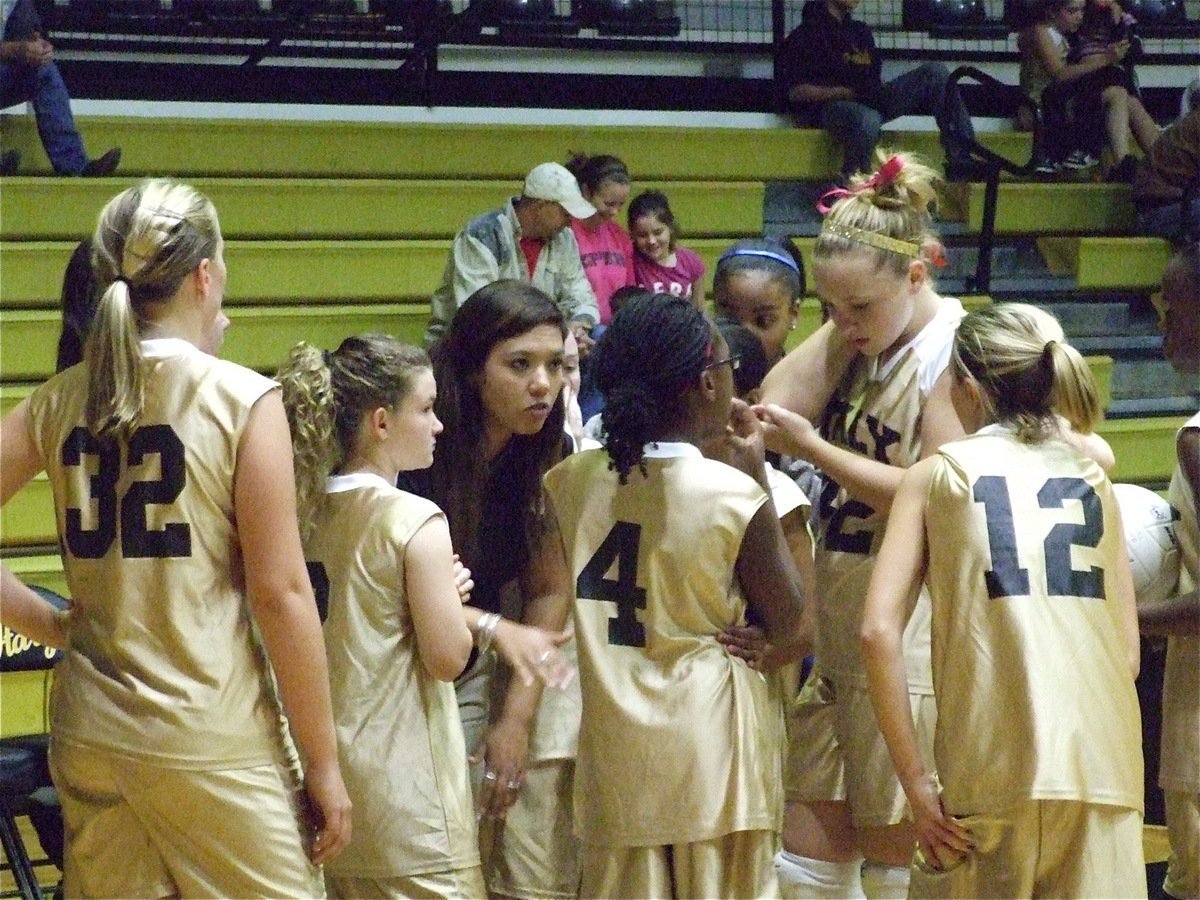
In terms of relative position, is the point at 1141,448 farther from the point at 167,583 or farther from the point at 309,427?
the point at 167,583

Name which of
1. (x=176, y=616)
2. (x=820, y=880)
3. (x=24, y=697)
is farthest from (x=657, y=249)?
(x=176, y=616)

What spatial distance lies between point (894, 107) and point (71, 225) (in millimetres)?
3537

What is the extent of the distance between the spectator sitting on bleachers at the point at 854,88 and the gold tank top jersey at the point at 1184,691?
463 cm

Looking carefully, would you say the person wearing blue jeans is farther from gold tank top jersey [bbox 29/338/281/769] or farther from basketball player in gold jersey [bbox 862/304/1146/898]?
basketball player in gold jersey [bbox 862/304/1146/898]

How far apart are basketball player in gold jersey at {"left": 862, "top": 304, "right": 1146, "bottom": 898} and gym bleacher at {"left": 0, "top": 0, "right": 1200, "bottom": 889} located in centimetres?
393

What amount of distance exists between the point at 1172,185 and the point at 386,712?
5693 millimetres

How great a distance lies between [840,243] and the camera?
9.75 ft

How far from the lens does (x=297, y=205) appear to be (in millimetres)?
6648

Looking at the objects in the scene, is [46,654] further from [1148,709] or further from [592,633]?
[1148,709]

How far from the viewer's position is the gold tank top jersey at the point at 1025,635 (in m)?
2.37

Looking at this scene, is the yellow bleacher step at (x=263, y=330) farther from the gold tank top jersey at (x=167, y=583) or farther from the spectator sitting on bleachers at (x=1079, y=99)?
the gold tank top jersey at (x=167, y=583)

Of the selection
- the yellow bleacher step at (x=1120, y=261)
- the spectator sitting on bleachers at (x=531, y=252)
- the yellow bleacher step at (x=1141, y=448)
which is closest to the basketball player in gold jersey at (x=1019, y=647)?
the spectator sitting on bleachers at (x=531, y=252)

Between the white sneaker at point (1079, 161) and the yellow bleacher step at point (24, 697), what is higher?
the white sneaker at point (1079, 161)

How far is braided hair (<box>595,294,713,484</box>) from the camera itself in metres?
2.52
